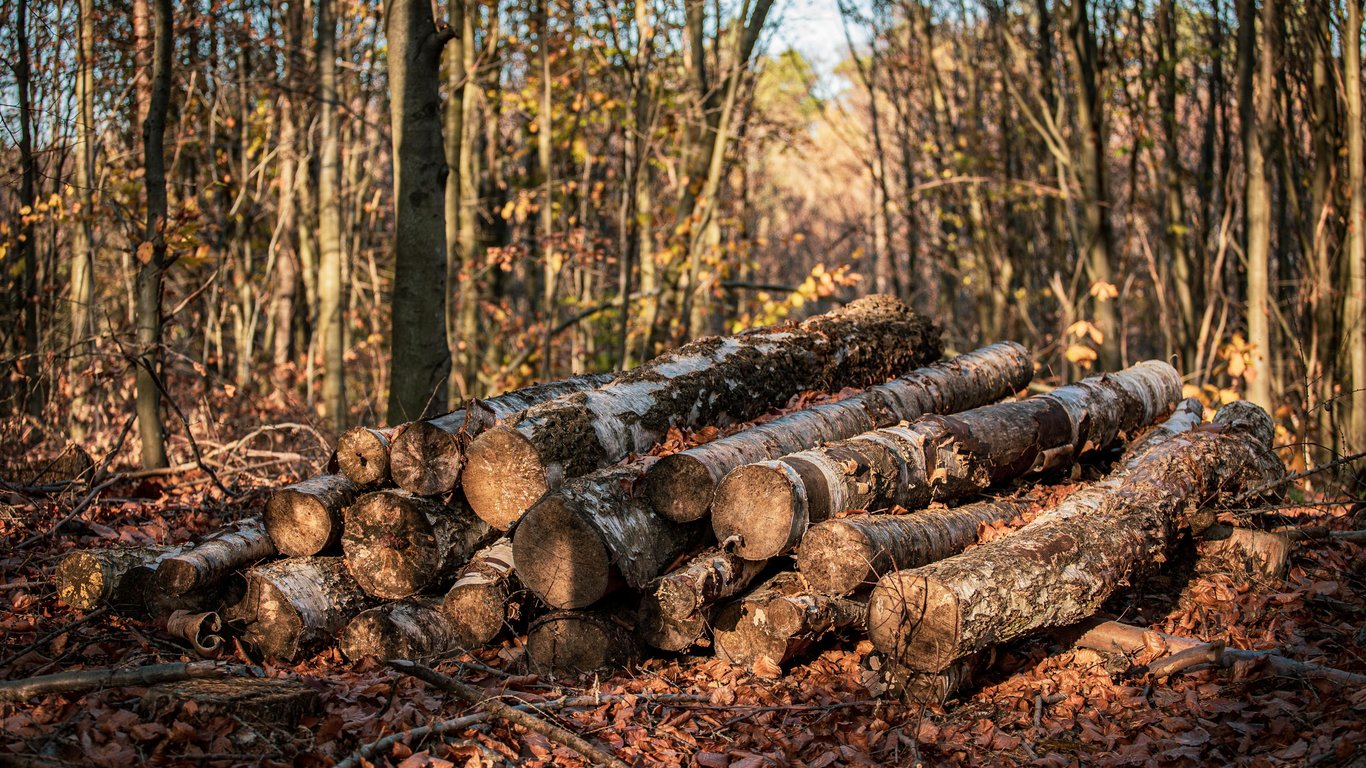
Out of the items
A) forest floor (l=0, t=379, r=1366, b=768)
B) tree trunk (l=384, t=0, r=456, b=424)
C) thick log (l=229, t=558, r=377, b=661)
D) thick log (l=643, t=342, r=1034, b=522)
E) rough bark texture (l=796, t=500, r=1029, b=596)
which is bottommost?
forest floor (l=0, t=379, r=1366, b=768)

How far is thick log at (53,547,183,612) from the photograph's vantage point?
195 inches

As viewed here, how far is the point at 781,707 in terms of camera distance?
178 inches

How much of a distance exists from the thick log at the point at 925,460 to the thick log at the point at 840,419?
0.18 metres

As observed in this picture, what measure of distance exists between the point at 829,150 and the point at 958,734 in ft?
103

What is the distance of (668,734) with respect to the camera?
4.29m

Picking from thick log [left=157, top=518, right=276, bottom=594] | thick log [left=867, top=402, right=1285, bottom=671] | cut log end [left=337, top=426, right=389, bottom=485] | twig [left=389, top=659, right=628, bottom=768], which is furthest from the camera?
cut log end [left=337, top=426, right=389, bottom=485]

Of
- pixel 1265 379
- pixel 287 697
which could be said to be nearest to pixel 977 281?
pixel 1265 379

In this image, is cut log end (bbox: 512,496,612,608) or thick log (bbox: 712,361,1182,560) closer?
cut log end (bbox: 512,496,612,608)

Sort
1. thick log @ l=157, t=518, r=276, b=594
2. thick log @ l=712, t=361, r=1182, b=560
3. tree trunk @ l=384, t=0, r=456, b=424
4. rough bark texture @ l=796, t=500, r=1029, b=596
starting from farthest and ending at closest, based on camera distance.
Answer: tree trunk @ l=384, t=0, r=456, b=424 → thick log @ l=157, t=518, r=276, b=594 → thick log @ l=712, t=361, r=1182, b=560 → rough bark texture @ l=796, t=500, r=1029, b=596

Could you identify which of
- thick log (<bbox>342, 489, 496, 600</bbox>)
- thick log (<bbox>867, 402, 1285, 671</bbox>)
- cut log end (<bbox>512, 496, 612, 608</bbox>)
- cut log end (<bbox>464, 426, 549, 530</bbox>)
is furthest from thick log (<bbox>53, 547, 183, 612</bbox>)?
thick log (<bbox>867, 402, 1285, 671</bbox>)

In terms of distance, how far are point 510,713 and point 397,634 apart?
→ 1046mm

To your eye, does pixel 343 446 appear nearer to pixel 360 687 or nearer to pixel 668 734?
pixel 360 687

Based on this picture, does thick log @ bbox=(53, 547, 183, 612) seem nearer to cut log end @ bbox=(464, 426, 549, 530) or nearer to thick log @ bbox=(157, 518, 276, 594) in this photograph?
thick log @ bbox=(157, 518, 276, 594)

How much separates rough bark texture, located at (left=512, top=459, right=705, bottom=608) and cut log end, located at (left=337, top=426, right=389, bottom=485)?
920 millimetres
